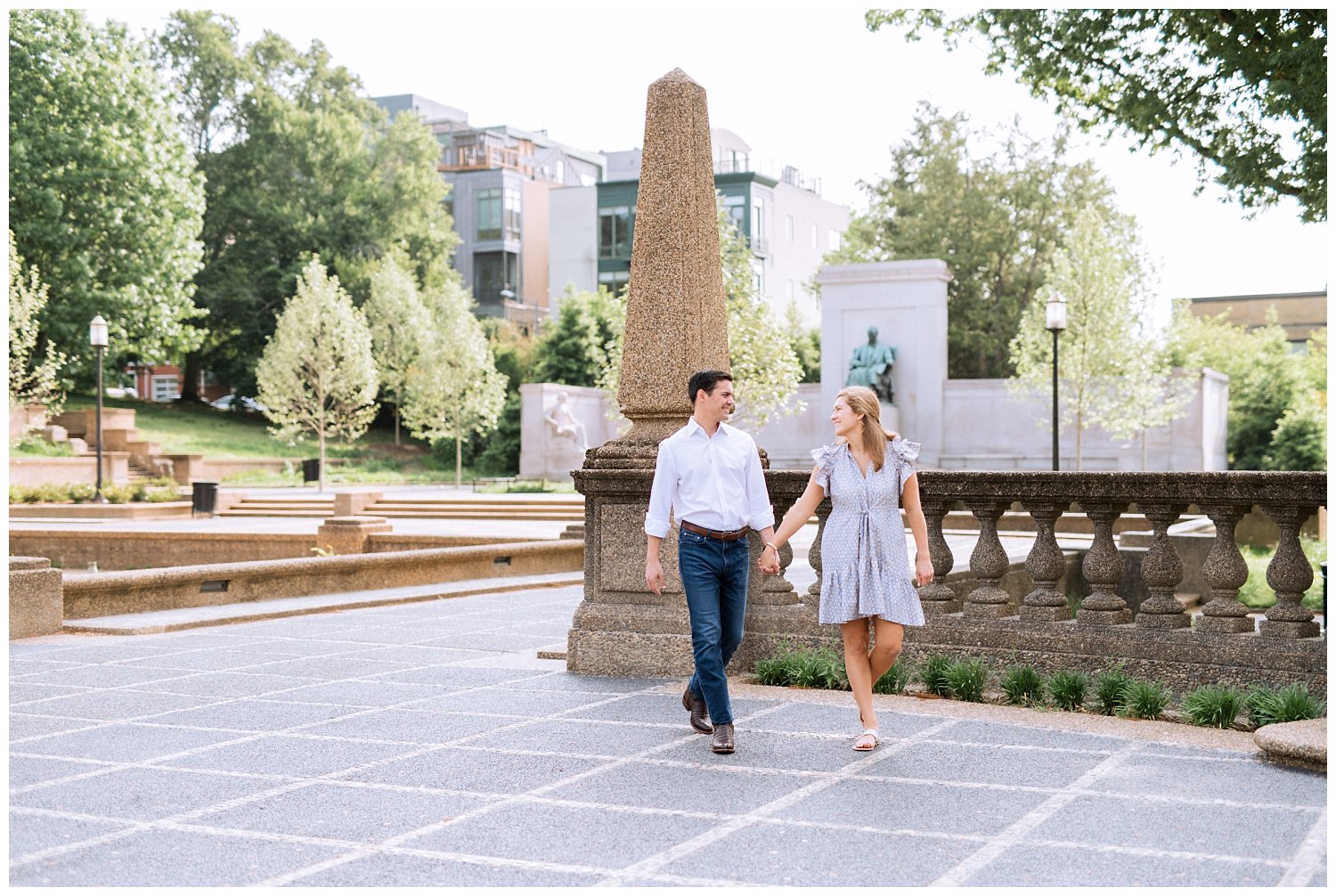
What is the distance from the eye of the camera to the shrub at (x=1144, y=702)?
7.21 metres

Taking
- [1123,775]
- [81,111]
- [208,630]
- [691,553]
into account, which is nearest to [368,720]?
[691,553]

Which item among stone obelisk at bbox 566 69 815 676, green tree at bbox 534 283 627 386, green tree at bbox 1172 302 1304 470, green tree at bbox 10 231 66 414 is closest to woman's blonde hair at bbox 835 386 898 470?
stone obelisk at bbox 566 69 815 676

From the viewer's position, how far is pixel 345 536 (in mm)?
22203

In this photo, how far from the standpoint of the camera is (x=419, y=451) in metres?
57.8

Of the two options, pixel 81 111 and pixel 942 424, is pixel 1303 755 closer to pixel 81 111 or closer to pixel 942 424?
pixel 942 424

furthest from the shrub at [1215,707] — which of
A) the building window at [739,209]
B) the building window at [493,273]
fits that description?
the building window at [493,273]

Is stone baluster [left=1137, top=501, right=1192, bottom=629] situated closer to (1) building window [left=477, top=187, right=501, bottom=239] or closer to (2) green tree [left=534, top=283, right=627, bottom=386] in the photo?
(2) green tree [left=534, top=283, right=627, bottom=386]

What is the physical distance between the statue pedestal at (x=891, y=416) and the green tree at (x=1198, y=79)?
2430cm

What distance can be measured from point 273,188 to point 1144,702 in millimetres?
60648

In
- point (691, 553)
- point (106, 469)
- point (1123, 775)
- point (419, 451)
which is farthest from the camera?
point (419, 451)

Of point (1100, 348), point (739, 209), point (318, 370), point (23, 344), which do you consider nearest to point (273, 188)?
point (318, 370)

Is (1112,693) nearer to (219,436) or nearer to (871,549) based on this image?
(871,549)

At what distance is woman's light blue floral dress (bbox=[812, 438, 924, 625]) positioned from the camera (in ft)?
21.7

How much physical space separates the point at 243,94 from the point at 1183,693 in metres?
62.7
